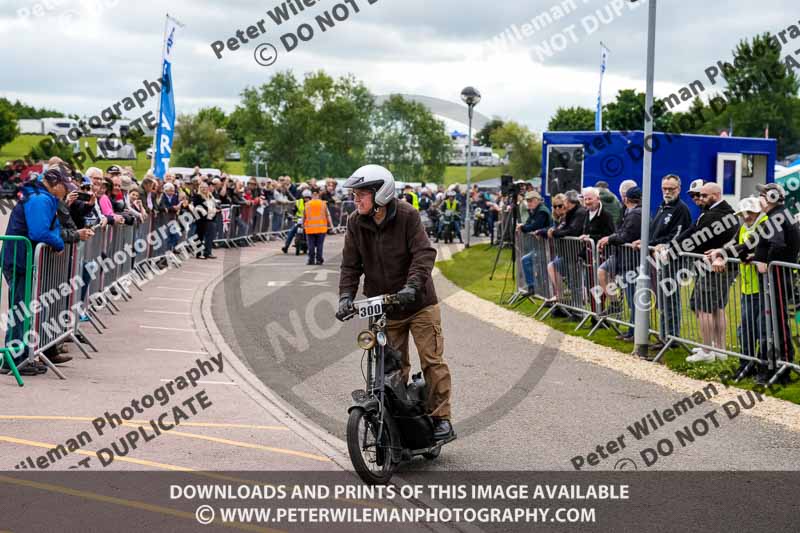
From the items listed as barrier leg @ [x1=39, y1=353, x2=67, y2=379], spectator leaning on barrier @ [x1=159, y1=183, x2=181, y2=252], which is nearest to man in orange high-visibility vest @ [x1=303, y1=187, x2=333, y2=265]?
spectator leaning on barrier @ [x1=159, y1=183, x2=181, y2=252]

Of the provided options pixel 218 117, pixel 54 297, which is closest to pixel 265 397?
pixel 54 297

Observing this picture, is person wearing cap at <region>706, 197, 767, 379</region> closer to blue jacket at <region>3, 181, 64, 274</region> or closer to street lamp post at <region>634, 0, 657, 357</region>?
street lamp post at <region>634, 0, 657, 357</region>

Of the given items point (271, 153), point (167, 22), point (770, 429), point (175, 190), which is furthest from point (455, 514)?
point (271, 153)

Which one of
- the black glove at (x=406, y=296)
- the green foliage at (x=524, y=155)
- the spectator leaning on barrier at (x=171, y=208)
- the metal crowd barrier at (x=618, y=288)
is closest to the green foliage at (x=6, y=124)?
the green foliage at (x=524, y=155)

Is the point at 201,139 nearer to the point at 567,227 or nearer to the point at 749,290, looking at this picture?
the point at 567,227

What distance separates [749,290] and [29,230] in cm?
719

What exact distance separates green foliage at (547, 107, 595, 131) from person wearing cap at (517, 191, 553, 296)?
11613cm

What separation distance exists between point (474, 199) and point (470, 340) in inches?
1321

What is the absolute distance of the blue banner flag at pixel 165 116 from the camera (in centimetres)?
2462

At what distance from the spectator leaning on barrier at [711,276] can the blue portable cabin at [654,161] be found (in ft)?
40.4

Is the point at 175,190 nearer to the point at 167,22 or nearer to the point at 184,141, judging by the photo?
the point at 167,22

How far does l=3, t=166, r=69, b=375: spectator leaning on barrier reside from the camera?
9836mm

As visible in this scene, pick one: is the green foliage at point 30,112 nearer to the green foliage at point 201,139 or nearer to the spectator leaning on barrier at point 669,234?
the green foliage at point 201,139

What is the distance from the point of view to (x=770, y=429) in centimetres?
859
